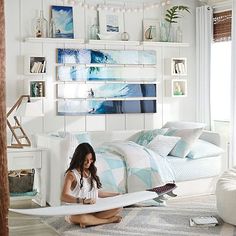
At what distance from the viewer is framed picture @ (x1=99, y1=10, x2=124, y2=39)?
6.31 metres

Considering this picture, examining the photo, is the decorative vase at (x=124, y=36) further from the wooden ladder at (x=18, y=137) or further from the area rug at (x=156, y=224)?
the area rug at (x=156, y=224)

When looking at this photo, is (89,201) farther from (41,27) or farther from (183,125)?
(41,27)

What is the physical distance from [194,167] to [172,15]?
2.06m

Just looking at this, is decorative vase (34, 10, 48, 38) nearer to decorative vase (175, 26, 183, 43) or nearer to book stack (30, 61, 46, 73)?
book stack (30, 61, 46, 73)

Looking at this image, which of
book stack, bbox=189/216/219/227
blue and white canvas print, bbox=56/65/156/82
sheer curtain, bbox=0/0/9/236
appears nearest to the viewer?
sheer curtain, bbox=0/0/9/236

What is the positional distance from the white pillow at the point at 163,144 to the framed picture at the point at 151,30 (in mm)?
1455

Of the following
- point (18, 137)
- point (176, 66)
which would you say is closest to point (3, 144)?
point (18, 137)

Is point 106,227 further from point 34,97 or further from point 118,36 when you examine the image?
point 118,36

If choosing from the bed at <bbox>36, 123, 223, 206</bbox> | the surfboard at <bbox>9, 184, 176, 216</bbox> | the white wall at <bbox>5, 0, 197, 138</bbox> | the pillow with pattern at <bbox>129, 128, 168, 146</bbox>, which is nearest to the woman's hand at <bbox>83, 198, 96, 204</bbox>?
the surfboard at <bbox>9, 184, 176, 216</bbox>

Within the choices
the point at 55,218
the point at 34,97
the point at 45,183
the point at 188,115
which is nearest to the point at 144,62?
the point at 188,115

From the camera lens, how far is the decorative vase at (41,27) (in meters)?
A: 5.96

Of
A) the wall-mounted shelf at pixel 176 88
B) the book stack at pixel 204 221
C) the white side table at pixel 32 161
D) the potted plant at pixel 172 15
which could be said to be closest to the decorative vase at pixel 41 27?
the white side table at pixel 32 161

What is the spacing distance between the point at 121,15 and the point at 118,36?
261 millimetres

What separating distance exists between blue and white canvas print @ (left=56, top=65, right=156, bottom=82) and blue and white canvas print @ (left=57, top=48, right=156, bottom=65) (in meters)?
0.07
